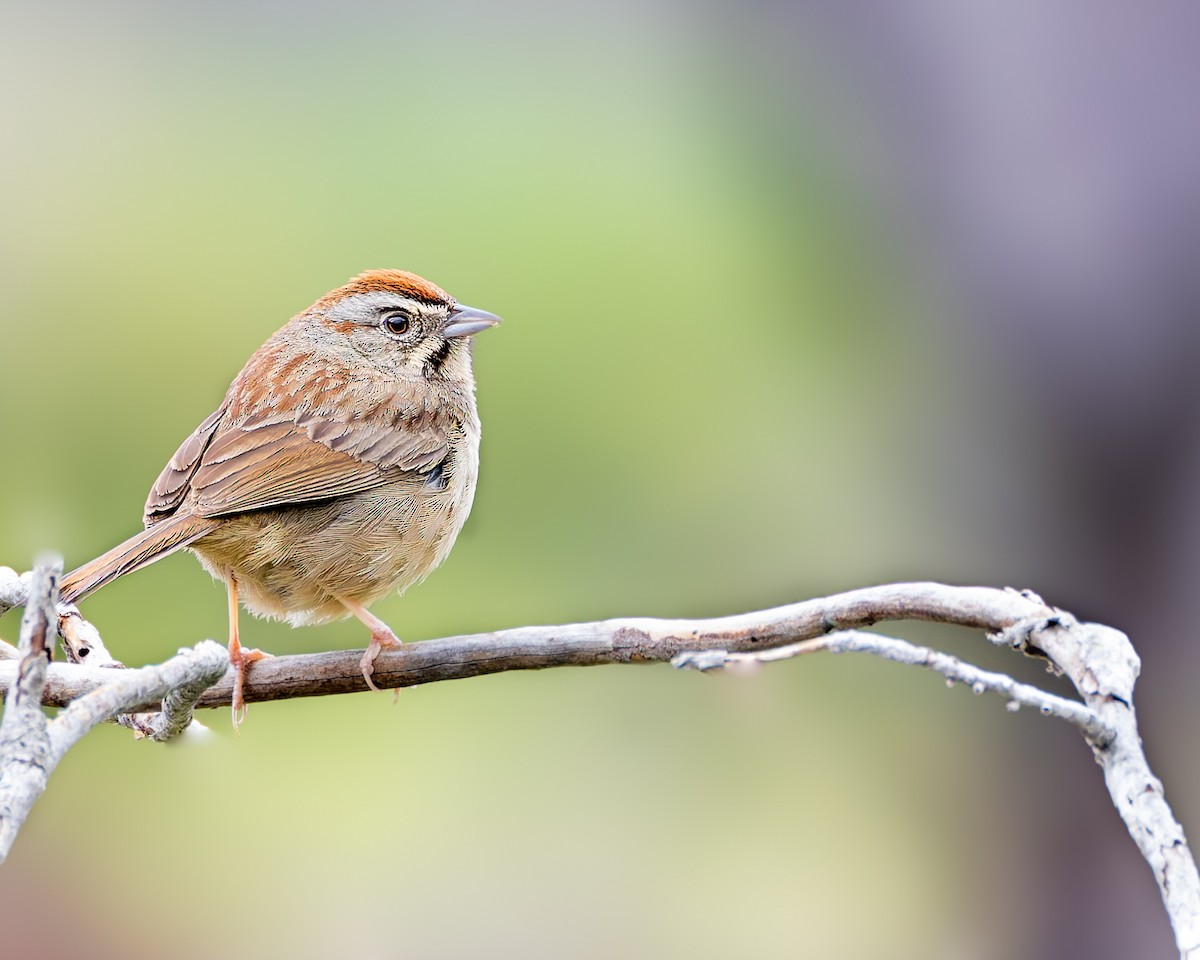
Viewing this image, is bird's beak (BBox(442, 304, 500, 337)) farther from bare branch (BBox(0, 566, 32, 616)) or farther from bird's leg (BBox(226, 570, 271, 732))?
bare branch (BBox(0, 566, 32, 616))

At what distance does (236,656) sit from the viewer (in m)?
3.46

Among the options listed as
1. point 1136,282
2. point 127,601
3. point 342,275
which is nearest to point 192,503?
point 127,601

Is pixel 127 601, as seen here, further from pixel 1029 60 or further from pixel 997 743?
pixel 1029 60

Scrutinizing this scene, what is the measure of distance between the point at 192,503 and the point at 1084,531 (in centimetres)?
425

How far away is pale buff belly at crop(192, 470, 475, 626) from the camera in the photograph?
3.69m

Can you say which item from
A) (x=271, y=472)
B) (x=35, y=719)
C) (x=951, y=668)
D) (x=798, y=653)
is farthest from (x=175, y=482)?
(x=951, y=668)

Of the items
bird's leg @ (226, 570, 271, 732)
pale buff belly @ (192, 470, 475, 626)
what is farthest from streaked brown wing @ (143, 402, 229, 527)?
bird's leg @ (226, 570, 271, 732)

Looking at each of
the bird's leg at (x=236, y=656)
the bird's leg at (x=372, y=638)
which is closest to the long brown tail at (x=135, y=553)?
the bird's leg at (x=236, y=656)

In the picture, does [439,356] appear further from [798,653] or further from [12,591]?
[798,653]

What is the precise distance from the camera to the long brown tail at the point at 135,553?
9.99ft

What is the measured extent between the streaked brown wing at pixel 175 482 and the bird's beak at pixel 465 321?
91 centimetres

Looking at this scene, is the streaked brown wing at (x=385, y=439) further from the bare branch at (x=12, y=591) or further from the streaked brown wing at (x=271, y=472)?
the bare branch at (x=12, y=591)

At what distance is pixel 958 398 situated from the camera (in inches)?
252

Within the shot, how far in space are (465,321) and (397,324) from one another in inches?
10.2
